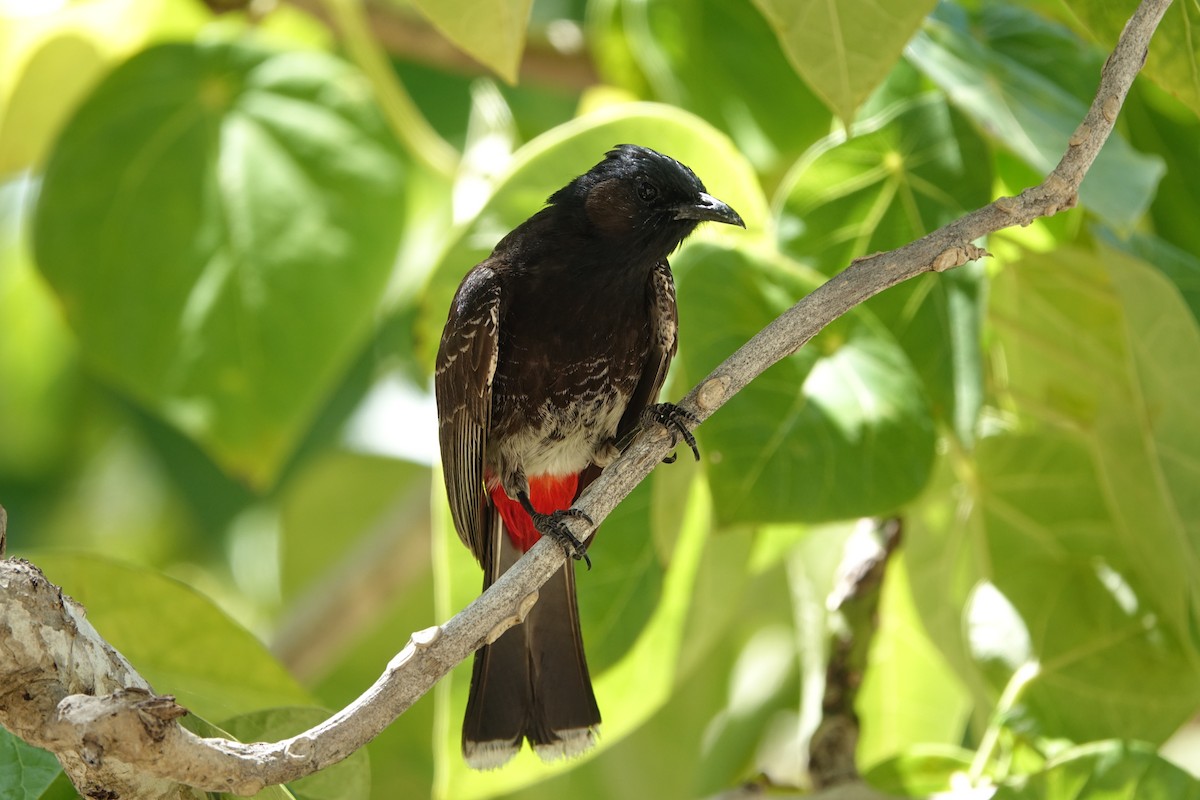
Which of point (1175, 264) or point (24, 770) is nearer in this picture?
point (24, 770)

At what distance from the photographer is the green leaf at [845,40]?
200cm

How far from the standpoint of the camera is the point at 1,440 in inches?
187

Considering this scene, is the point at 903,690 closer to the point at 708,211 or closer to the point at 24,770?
the point at 708,211

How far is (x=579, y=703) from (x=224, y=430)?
1.12 metres

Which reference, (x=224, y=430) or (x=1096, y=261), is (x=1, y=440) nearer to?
(x=224, y=430)

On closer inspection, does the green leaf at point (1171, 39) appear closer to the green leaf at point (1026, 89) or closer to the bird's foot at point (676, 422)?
the green leaf at point (1026, 89)

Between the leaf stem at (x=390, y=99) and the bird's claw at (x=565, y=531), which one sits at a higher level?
the leaf stem at (x=390, y=99)

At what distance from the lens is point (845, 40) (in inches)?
78.7

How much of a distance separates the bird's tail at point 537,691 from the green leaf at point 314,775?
0.55 metres

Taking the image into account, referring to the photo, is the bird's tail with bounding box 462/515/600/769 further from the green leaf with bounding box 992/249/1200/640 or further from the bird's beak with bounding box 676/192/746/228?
the green leaf with bounding box 992/249/1200/640

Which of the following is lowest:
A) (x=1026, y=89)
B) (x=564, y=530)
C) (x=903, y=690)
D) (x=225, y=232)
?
(x=903, y=690)

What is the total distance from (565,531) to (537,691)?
0.47 m

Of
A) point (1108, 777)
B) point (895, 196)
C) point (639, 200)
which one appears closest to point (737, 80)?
Answer: point (639, 200)

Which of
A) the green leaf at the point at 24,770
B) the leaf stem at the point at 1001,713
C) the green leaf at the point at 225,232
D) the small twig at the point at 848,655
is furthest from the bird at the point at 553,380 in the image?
the green leaf at the point at 24,770
